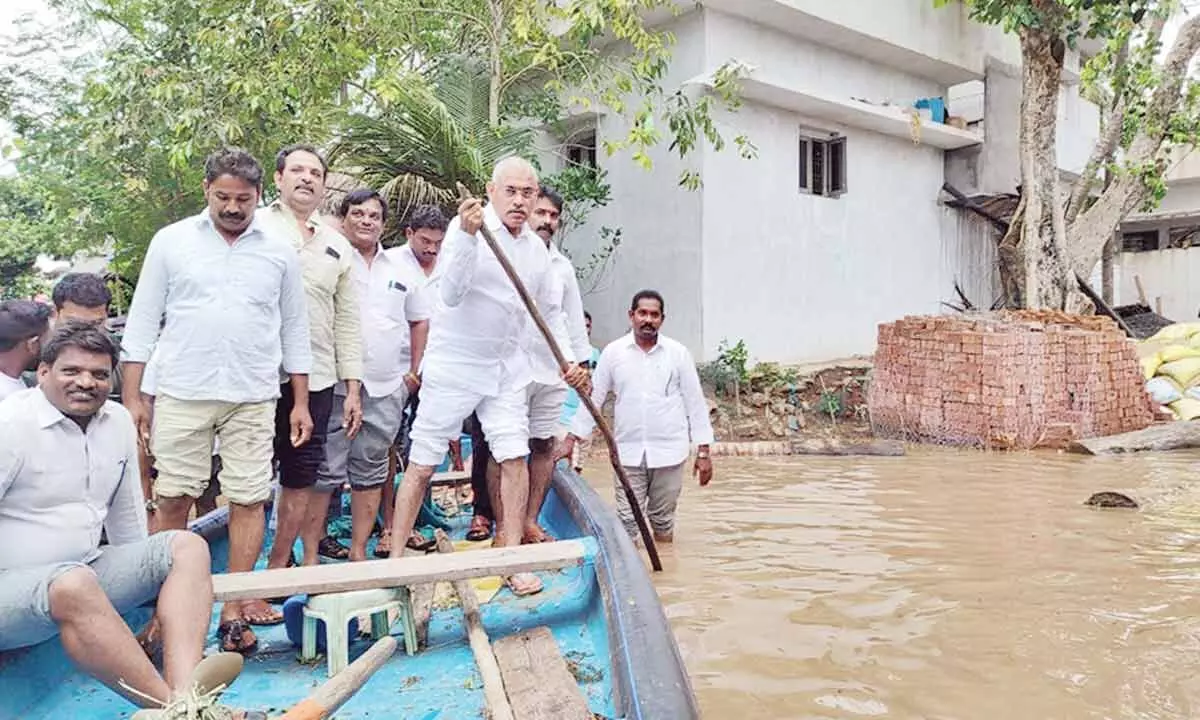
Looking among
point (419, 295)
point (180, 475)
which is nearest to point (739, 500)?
point (419, 295)

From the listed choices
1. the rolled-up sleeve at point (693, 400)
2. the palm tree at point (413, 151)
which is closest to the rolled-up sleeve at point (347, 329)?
the rolled-up sleeve at point (693, 400)

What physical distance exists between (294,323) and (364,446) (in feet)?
2.59

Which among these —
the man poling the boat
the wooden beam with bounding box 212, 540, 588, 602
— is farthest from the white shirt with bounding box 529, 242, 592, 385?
the wooden beam with bounding box 212, 540, 588, 602

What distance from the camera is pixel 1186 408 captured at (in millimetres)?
9633

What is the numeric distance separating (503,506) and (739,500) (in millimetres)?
3501

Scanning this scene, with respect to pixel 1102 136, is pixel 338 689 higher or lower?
lower

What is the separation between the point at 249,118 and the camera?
7609mm

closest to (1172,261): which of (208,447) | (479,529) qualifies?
(479,529)

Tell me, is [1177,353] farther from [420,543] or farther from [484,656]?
[484,656]

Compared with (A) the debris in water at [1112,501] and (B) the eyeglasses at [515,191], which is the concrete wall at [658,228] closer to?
(A) the debris in water at [1112,501]

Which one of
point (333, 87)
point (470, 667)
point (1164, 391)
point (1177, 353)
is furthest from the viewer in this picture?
point (1177, 353)

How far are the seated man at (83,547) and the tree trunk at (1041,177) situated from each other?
10.8m

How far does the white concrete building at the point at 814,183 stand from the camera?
10.7 metres

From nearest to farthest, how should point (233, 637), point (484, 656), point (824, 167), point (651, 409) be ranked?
point (484, 656), point (233, 637), point (651, 409), point (824, 167)
